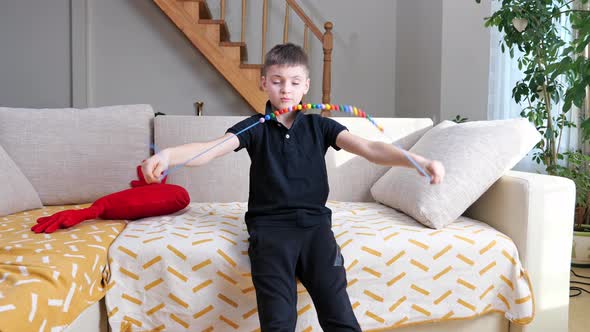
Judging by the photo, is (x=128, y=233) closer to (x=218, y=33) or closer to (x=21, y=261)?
(x=21, y=261)

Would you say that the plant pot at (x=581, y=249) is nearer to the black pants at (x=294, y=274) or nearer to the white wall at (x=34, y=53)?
the black pants at (x=294, y=274)

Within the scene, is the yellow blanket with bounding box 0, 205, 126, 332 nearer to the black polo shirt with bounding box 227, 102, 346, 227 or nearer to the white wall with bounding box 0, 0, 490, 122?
the black polo shirt with bounding box 227, 102, 346, 227

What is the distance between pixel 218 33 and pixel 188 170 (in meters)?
2.31

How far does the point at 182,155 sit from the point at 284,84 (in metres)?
0.37

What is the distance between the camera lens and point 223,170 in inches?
80.6

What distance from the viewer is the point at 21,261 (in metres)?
1.13

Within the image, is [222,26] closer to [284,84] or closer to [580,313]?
[284,84]

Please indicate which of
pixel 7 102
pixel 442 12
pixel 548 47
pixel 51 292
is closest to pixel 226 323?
pixel 51 292

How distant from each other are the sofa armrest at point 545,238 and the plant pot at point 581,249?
1259mm

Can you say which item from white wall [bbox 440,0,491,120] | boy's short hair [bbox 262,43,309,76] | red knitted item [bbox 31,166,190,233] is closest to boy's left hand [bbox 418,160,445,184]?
boy's short hair [bbox 262,43,309,76]

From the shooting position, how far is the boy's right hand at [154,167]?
39.2 inches

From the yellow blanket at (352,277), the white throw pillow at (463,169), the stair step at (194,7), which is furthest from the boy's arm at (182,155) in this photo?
the stair step at (194,7)

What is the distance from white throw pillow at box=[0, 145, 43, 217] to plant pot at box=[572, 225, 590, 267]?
255cm

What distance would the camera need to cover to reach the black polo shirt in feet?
4.54
